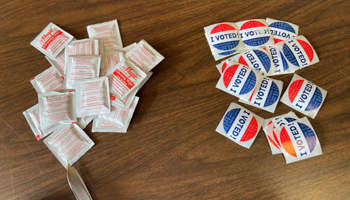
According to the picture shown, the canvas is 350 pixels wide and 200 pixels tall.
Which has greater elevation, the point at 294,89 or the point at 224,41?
the point at 224,41

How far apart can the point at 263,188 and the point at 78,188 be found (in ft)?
1.51

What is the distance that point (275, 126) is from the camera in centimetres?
58

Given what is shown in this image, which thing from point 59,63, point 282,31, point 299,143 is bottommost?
point 299,143

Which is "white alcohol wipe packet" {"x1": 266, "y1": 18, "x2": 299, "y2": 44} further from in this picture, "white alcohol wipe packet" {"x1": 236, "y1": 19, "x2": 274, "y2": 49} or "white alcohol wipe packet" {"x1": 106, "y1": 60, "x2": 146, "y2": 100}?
"white alcohol wipe packet" {"x1": 106, "y1": 60, "x2": 146, "y2": 100}

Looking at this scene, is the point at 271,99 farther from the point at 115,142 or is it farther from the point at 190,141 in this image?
the point at 115,142

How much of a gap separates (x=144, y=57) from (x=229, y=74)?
23cm

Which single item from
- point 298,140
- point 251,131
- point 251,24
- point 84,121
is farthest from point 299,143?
point 84,121

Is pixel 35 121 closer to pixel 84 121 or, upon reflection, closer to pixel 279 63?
pixel 84 121

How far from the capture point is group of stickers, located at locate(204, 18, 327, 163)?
22.3 inches

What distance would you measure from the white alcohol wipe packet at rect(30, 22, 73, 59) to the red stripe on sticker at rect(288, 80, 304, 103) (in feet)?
2.04

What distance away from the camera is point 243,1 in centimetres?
66

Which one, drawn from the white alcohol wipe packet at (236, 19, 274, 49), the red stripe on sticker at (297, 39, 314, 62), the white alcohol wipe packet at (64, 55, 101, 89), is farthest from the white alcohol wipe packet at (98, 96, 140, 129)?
the red stripe on sticker at (297, 39, 314, 62)

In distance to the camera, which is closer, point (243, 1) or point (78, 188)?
point (78, 188)

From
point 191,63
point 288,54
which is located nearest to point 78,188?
point 191,63
